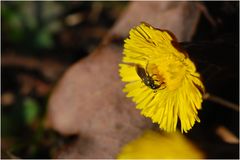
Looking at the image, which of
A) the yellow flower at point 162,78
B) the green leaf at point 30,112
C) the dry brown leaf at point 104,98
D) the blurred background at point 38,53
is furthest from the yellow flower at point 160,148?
the green leaf at point 30,112

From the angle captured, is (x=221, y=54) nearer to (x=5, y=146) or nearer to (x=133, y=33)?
(x=133, y=33)

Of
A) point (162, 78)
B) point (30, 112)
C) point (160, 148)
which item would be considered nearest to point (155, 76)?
point (162, 78)

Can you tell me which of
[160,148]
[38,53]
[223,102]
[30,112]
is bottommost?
[160,148]

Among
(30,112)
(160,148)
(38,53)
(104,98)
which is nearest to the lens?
(160,148)

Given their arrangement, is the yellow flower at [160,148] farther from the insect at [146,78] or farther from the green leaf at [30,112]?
the green leaf at [30,112]

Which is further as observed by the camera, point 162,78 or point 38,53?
point 38,53

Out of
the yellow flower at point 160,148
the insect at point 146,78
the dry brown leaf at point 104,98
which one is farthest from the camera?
the dry brown leaf at point 104,98

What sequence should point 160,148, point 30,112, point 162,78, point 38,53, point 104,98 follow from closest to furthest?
point 162,78
point 160,148
point 104,98
point 30,112
point 38,53

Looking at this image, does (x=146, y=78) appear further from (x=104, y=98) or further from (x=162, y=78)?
(x=104, y=98)
